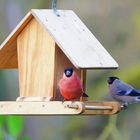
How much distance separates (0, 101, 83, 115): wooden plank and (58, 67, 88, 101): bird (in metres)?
0.11

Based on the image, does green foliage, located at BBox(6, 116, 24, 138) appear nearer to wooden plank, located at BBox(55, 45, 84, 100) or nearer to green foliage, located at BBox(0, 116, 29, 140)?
green foliage, located at BBox(0, 116, 29, 140)

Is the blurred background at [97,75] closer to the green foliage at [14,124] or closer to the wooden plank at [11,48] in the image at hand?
the green foliage at [14,124]

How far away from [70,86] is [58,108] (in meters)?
0.19

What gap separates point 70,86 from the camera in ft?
25.9

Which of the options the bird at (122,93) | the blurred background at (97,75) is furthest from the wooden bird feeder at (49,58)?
the blurred background at (97,75)

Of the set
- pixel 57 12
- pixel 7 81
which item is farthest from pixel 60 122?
pixel 57 12

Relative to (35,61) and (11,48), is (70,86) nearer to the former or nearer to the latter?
(35,61)

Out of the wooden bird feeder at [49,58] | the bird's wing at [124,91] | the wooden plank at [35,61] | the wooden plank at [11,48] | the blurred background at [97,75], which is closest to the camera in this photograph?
the wooden bird feeder at [49,58]

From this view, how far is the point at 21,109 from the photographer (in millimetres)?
7918

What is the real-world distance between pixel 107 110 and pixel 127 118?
306 centimetres

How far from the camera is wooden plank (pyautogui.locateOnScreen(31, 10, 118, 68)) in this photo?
788 cm

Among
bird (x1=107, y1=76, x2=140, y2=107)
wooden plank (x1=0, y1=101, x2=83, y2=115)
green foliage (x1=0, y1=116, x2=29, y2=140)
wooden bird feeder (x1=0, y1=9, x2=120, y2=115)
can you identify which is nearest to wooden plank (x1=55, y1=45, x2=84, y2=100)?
wooden bird feeder (x1=0, y1=9, x2=120, y2=115)

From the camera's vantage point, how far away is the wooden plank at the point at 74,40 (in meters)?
7.88

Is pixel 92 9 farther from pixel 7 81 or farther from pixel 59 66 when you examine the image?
pixel 59 66
